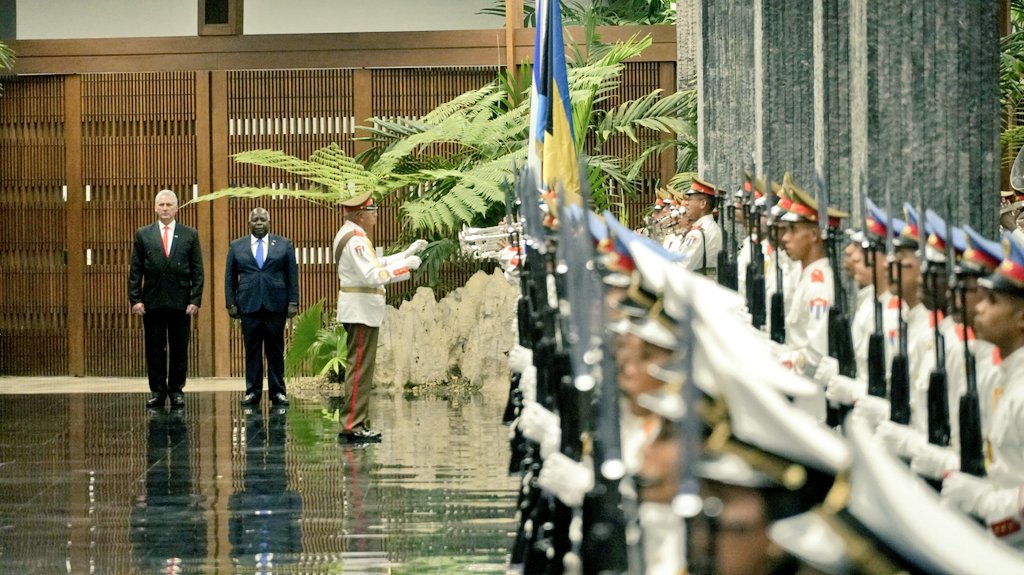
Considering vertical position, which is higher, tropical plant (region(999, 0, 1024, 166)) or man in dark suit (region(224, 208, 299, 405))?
tropical plant (region(999, 0, 1024, 166))

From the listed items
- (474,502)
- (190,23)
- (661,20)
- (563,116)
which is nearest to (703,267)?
(563,116)

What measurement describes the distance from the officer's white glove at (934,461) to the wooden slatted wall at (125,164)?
1241 centimetres

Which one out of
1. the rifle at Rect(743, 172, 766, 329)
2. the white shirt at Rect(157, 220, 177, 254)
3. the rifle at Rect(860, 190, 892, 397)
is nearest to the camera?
the rifle at Rect(860, 190, 892, 397)

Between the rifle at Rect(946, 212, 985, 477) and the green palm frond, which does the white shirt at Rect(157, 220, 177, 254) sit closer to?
the green palm frond

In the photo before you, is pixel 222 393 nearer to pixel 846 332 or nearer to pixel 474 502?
pixel 474 502

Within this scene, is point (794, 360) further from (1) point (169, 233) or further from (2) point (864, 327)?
(1) point (169, 233)

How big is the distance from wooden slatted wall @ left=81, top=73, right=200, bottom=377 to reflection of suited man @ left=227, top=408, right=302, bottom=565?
6.26 m

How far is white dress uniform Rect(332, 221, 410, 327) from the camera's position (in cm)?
971

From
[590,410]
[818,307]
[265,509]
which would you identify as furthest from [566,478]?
[265,509]

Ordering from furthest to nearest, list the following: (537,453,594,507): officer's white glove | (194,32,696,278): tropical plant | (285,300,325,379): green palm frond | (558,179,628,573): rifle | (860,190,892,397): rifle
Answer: (285,300,325,379): green palm frond
(194,32,696,278): tropical plant
(860,190,892,397): rifle
(537,453,594,507): officer's white glove
(558,179,628,573): rifle

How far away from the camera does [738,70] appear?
1115cm

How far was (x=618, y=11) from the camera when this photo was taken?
19.7 metres

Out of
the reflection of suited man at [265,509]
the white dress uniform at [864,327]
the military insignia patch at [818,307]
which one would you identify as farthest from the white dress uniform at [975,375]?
the reflection of suited man at [265,509]

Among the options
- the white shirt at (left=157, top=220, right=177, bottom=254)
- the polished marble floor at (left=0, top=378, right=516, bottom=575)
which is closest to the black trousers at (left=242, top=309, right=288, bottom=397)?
the polished marble floor at (left=0, top=378, right=516, bottom=575)
